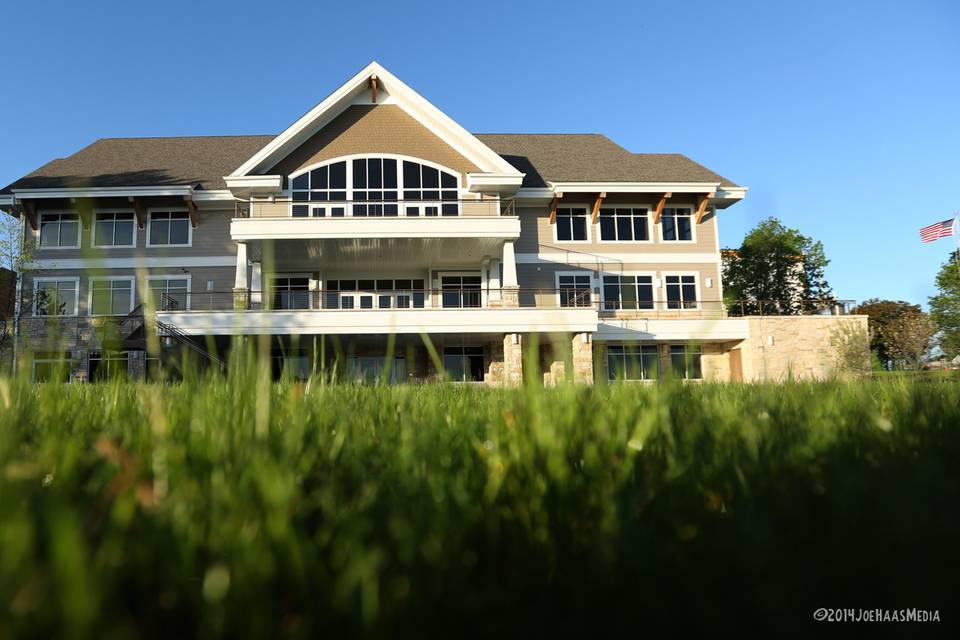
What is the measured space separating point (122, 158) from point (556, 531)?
33.7 m

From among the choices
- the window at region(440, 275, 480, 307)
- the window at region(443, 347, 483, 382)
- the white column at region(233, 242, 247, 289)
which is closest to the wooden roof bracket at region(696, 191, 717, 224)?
the window at region(440, 275, 480, 307)

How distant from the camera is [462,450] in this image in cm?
197

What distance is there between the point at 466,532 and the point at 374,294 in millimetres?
25582

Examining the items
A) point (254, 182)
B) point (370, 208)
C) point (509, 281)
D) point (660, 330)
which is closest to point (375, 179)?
point (370, 208)

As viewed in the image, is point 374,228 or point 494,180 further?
point 494,180

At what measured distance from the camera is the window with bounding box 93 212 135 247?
25.9 meters

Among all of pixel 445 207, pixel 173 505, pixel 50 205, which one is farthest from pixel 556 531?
pixel 50 205

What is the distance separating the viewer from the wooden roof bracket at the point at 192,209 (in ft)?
81.3

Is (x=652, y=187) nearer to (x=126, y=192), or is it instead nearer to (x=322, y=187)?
(x=322, y=187)

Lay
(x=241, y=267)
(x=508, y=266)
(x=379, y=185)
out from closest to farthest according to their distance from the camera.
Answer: (x=241, y=267)
(x=508, y=266)
(x=379, y=185)

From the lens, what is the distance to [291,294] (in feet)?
81.2

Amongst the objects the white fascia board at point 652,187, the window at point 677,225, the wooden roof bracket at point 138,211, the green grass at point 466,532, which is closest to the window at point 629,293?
the window at point 677,225

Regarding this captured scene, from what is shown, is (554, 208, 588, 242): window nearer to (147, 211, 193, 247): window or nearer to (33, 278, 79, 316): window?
(147, 211, 193, 247): window

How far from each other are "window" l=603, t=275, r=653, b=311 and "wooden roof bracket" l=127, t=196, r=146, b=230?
20358mm
